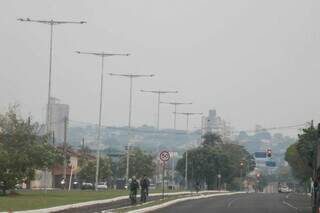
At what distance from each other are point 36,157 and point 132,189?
13.6 metres

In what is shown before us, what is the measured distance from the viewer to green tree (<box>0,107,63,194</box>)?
188ft

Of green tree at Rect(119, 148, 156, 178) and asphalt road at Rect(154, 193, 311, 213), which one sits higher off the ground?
green tree at Rect(119, 148, 156, 178)

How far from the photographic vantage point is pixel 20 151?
196ft

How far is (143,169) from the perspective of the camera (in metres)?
131

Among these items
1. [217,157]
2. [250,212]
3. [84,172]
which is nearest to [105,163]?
[84,172]

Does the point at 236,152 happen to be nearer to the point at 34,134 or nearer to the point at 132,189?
the point at 34,134

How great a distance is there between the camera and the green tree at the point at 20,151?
57406 millimetres

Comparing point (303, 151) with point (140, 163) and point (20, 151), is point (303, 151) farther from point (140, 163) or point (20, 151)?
point (140, 163)

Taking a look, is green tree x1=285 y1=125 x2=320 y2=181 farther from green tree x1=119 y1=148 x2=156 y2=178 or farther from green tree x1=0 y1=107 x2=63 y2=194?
green tree x1=119 y1=148 x2=156 y2=178

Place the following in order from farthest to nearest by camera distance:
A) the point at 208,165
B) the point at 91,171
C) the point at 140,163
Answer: the point at 208,165 < the point at 140,163 < the point at 91,171

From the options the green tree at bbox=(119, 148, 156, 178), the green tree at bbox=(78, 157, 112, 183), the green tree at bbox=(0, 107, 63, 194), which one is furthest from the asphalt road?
the green tree at bbox=(119, 148, 156, 178)

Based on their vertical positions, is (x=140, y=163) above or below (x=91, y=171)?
above

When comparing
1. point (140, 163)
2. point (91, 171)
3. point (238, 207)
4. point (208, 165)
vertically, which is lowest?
point (238, 207)

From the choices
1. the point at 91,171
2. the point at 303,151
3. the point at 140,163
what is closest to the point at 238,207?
the point at 303,151
